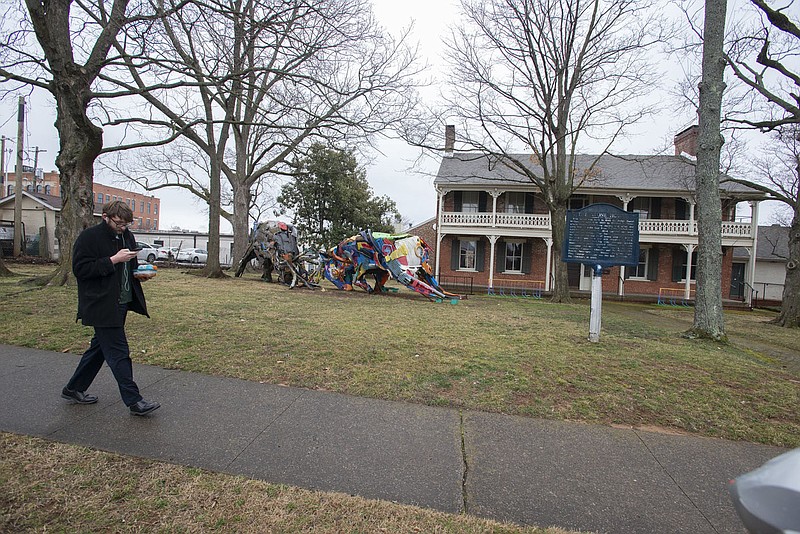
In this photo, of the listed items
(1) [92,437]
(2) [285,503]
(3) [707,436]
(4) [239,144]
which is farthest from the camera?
(4) [239,144]

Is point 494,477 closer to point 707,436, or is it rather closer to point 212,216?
point 707,436

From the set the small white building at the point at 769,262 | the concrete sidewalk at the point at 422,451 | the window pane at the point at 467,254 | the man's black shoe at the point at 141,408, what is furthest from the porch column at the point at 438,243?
the man's black shoe at the point at 141,408

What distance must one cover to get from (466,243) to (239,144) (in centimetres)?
1365

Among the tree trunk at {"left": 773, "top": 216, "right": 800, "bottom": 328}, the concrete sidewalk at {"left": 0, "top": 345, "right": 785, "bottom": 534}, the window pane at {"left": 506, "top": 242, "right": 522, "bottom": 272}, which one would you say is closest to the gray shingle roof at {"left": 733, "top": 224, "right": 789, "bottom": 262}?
the window pane at {"left": 506, "top": 242, "right": 522, "bottom": 272}

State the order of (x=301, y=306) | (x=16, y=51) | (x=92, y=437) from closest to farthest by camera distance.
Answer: (x=92, y=437), (x=16, y=51), (x=301, y=306)

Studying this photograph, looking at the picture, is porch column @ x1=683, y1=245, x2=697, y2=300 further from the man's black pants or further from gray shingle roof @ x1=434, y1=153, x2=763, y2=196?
the man's black pants

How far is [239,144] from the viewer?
2306 cm

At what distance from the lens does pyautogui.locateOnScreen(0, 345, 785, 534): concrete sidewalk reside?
269 cm

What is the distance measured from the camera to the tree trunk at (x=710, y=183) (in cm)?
849

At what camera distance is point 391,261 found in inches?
561

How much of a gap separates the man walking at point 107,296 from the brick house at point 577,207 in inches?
787

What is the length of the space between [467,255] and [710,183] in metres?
16.8

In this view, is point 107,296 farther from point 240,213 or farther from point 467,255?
point 467,255

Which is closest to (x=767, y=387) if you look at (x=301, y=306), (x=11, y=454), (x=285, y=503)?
(x=285, y=503)
